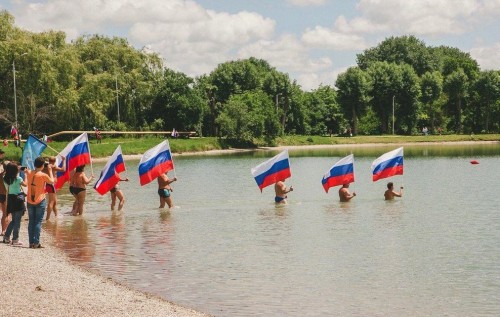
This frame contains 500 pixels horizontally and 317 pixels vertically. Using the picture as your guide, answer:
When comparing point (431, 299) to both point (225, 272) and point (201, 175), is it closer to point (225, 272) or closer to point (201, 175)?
point (225, 272)

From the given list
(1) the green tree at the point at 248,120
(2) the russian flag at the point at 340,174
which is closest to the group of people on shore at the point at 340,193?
(2) the russian flag at the point at 340,174

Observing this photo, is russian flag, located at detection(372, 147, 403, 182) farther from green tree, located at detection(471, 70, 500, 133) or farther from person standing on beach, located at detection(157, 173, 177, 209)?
green tree, located at detection(471, 70, 500, 133)

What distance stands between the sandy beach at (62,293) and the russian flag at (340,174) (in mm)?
18186

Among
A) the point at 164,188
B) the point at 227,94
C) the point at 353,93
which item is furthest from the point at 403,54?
the point at 164,188

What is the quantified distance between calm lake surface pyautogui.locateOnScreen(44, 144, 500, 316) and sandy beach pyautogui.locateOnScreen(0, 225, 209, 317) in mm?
896

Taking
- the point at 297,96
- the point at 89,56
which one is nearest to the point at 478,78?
the point at 297,96

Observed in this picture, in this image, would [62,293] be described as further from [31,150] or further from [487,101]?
[487,101]

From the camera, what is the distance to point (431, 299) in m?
17.3

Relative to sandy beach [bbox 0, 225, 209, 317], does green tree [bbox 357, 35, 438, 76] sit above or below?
above

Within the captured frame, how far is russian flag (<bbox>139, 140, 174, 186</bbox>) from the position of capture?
32.6m

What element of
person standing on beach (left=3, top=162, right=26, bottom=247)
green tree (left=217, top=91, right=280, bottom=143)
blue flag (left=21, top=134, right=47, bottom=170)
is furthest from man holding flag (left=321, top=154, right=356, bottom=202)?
green tree (left=217, top=91, right=280, bottom=143)

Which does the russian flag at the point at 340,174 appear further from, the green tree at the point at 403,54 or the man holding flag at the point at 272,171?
the green tree at the point at 403,54

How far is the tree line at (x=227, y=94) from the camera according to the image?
8069cm

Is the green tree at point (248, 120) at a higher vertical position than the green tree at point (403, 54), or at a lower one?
lower
